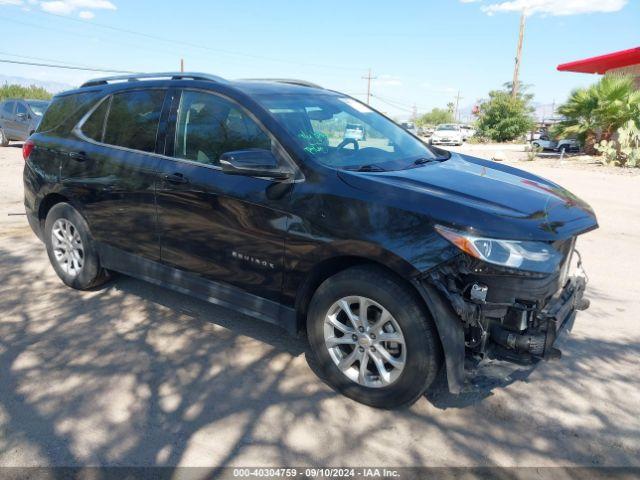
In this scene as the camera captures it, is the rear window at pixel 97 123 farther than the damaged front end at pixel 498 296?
Yes

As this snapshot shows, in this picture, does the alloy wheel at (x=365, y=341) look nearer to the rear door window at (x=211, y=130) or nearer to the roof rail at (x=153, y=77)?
the rear door window at (x=211, y=130)

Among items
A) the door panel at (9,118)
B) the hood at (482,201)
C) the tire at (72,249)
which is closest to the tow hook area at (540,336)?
the hood at (482,201)

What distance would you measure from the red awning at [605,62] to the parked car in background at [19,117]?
22.3m

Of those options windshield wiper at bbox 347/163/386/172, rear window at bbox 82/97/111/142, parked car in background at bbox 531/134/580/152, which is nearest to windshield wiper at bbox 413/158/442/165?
windshield wiper at bbox 347/163/386/172

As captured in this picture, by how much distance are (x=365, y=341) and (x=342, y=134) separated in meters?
1.52

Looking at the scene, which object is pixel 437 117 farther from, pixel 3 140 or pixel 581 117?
pixel 3 140

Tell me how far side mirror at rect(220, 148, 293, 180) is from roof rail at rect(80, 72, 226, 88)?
91cm

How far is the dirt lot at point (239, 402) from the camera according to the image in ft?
8.95

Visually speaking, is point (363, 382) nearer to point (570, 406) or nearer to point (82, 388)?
point (570, 406)

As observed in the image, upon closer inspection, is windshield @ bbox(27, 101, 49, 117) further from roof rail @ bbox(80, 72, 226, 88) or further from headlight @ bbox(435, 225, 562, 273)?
headlight @ bbox(435, 225, 562, 273)

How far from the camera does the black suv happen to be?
8.95 feet

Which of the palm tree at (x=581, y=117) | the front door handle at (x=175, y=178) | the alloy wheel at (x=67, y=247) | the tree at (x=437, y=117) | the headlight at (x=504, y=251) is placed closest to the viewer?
the headlight at (x=504, y=251)

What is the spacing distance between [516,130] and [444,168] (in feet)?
115

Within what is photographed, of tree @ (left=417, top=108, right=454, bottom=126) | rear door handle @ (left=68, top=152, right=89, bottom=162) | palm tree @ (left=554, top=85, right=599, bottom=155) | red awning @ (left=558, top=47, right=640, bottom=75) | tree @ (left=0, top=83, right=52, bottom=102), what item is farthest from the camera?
tree @ (left=417, top=108, right=454, bottom=126)
